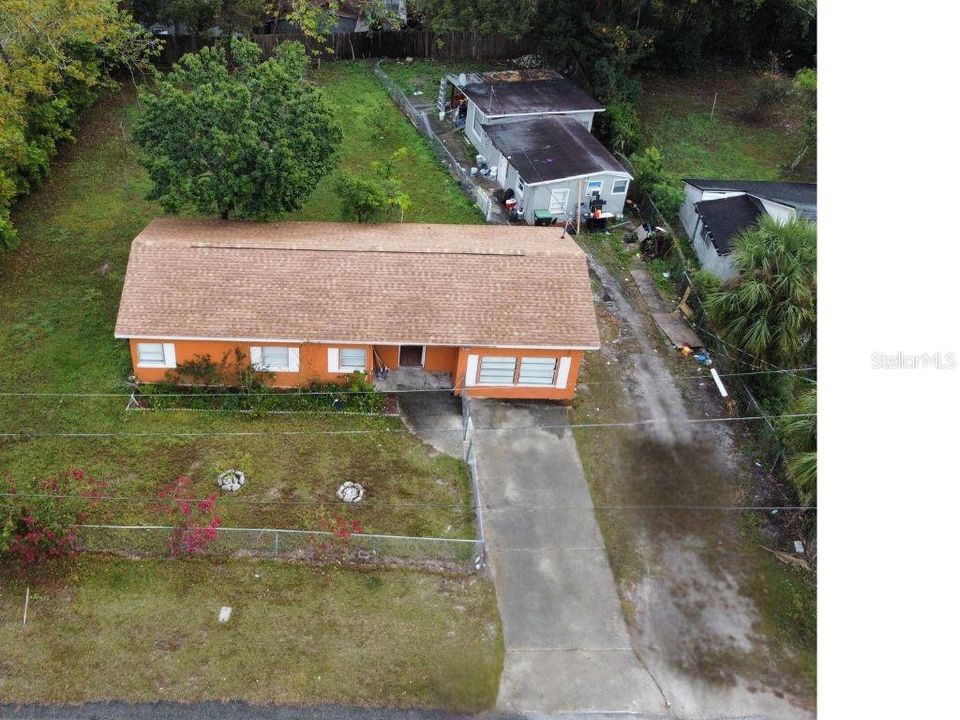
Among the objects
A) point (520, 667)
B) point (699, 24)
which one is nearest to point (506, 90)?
point (699, 24)

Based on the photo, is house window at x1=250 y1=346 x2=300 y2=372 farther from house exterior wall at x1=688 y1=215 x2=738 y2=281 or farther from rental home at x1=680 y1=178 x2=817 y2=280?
rental home at x1=680 y1=178 x2=817 y2=280

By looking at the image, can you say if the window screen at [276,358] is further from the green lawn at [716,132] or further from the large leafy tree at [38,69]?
the green lawn at [716,132]

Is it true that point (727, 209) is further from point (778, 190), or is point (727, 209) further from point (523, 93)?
point (523, 93)

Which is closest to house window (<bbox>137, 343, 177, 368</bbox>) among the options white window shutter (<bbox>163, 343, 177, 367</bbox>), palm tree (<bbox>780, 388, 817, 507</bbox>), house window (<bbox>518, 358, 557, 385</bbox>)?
white window shutter (<bbox>163, 343, 177, 367</bbox>)

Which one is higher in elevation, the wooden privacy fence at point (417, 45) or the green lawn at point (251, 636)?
the wooden privacy fence at point (417, 45)

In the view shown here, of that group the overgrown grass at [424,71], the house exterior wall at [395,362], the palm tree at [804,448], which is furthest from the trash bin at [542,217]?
the palm tree at [804,448]

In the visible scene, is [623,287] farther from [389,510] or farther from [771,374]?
[389,510]

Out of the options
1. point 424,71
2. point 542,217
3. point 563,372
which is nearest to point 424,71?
point 424,71
